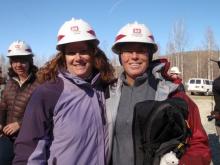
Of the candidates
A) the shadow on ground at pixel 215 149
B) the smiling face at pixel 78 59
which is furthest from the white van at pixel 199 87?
the smiling face at pixel 78 59

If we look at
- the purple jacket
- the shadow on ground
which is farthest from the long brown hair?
the shadow on ground

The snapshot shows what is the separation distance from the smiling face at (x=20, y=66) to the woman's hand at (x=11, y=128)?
723mm

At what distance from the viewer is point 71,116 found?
2.69 metres

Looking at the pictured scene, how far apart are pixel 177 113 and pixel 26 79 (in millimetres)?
2935

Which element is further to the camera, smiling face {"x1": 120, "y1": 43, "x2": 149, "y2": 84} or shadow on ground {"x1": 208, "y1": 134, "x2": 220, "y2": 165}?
shadow on ground {"x1": 208, "y1": 134, "x2": 220, "y2": 165}

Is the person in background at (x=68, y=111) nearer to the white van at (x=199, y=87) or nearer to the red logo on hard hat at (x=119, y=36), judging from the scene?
the red logo on hard hat at (x=119, y=36)

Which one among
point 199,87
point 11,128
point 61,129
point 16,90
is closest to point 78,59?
Result: point 61,129

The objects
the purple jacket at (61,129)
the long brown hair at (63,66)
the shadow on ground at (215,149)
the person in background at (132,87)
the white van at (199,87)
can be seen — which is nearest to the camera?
the purple jacket at (61,129)

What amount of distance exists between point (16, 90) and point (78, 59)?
2.25m

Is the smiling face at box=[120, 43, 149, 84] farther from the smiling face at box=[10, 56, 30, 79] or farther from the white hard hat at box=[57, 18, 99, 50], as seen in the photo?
the smiling face at box=[10, 56, 30, 79]

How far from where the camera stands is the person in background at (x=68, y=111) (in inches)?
103

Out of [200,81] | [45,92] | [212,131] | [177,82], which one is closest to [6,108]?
[45,92]

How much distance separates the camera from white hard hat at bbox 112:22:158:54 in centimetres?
289

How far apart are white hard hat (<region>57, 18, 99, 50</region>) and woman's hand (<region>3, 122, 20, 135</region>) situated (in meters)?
2.00
